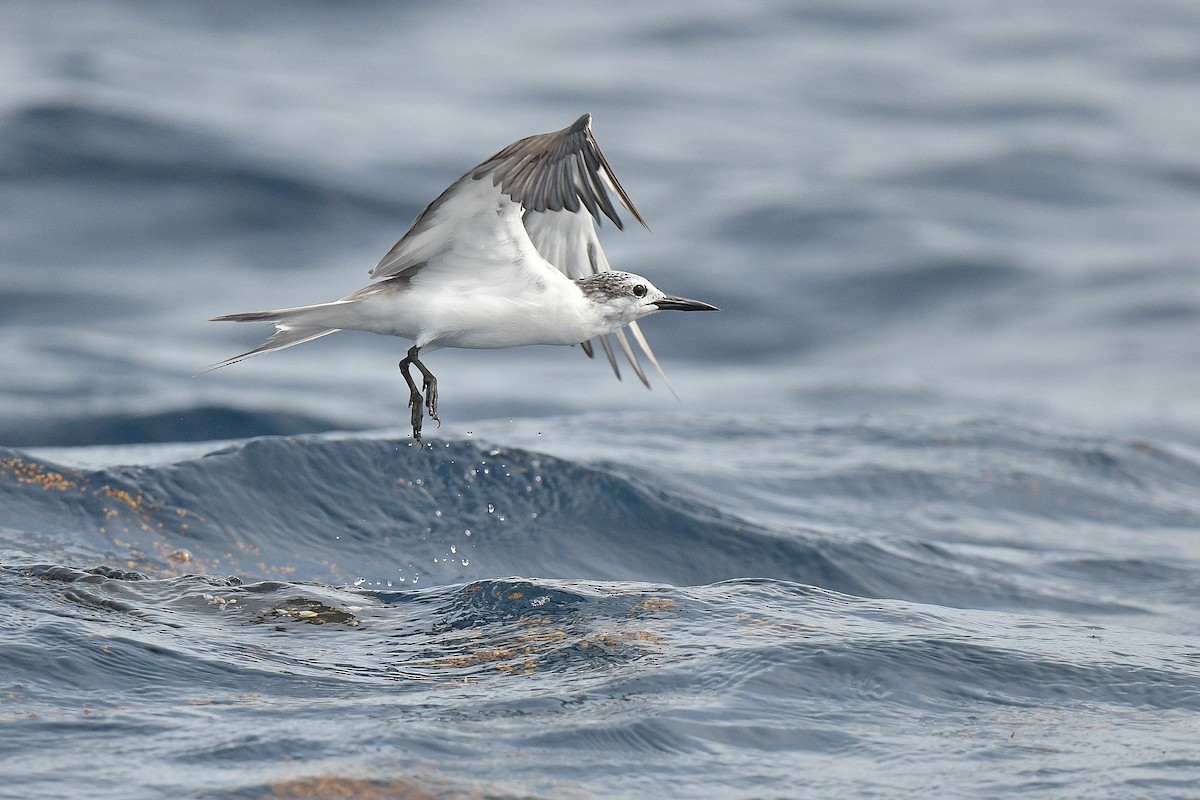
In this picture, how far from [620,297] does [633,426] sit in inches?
282

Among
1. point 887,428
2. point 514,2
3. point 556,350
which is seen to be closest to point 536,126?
point 556,350

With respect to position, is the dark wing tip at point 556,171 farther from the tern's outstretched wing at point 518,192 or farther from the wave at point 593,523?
the wave at point 593,523

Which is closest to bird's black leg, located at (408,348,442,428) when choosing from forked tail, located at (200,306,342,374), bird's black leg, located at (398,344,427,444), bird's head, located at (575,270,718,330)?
bird's black leg, located at (398,344,427,444)

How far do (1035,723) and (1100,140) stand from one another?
78.6 feet

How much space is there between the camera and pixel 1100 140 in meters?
29.0

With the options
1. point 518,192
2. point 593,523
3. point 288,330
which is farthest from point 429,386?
point 593,523

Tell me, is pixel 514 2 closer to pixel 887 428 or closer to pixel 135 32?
pixel 135 32

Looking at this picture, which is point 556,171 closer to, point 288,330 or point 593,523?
point 288,330

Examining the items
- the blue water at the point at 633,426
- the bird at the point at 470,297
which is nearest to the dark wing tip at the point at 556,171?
the bird at the point at 470,297

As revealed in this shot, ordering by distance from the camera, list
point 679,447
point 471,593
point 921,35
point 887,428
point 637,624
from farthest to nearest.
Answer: point 921,35 → point 887,428 → point 679,447 → point 471,593 → point 637,624

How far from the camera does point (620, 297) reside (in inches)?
365

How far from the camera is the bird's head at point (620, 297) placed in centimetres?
927

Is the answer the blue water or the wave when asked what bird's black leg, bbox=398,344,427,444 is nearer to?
the blue water

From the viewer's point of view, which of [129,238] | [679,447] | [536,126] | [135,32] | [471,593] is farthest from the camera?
[135,32]
